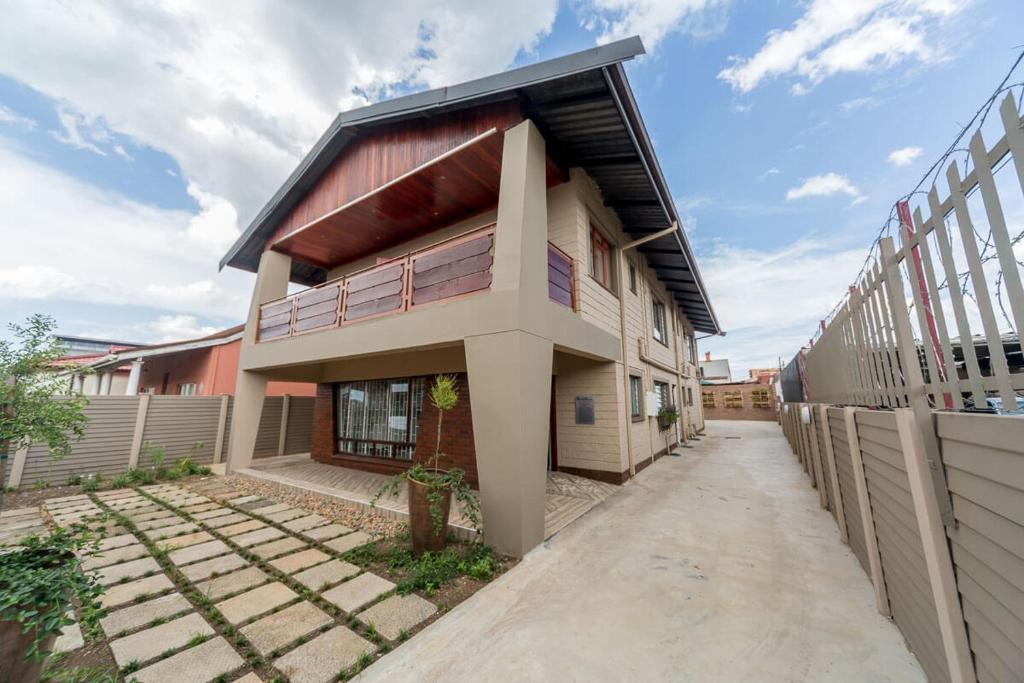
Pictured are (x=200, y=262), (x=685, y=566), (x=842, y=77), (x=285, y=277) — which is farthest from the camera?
(x=200, y=262)

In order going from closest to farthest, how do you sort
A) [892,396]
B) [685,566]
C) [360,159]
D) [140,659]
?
[140,659]
[892,396]
[685,566]
[360,159]

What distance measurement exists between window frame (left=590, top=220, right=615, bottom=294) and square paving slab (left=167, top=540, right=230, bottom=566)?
7.17 metres

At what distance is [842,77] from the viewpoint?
21.3ft

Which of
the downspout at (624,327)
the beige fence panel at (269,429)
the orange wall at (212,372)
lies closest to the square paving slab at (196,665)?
the downspout at (624,327)

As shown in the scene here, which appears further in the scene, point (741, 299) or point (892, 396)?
point (741, 299)

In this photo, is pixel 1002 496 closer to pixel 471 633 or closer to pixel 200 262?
pixel 471 633

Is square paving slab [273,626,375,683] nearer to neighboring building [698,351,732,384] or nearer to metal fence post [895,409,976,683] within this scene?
metal fence post [895,409,976,683]

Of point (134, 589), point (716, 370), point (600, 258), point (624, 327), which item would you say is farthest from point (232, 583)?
point (716, 370)

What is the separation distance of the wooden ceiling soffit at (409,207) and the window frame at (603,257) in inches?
76.5

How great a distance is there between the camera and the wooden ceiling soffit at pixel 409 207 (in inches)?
240

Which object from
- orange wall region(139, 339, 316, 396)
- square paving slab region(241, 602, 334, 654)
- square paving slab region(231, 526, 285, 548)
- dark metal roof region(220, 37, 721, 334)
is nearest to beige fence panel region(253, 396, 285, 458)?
orange wall region(139, 339, 316, 396)

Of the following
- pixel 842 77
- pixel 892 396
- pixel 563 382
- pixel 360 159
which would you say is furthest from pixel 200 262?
pixel 842 77

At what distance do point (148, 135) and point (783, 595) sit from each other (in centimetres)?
1369

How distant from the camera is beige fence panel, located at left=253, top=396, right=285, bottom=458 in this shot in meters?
10.9
